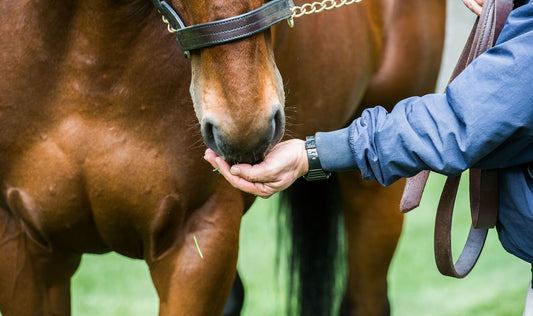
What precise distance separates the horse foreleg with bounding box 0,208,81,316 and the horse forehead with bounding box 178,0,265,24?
813mm

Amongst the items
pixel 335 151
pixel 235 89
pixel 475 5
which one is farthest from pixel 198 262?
pixel 475 5

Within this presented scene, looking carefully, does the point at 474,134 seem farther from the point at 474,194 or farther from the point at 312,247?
the point at 312,247

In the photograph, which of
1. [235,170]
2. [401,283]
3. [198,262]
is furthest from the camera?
[401,283]

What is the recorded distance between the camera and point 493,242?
5215 millimetres

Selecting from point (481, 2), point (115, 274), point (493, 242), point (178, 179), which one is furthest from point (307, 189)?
point (493, 242)

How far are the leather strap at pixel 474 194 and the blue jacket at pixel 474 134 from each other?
0.11 ft

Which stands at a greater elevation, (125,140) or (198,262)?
(125,140)

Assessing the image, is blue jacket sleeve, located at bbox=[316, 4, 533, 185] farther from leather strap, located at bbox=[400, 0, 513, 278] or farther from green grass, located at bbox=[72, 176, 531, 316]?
green grass, located at bbox=[72, 176, 531, 316]

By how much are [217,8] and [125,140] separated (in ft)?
1.62

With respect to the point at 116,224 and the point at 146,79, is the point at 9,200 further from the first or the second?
the point at 146,79

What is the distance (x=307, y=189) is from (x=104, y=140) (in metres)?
1.40

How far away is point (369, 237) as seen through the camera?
122 inches

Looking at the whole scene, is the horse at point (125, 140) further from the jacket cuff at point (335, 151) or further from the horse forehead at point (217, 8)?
the jacket cuff at point (335, 151)

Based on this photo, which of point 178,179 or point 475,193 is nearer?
point 475,193
